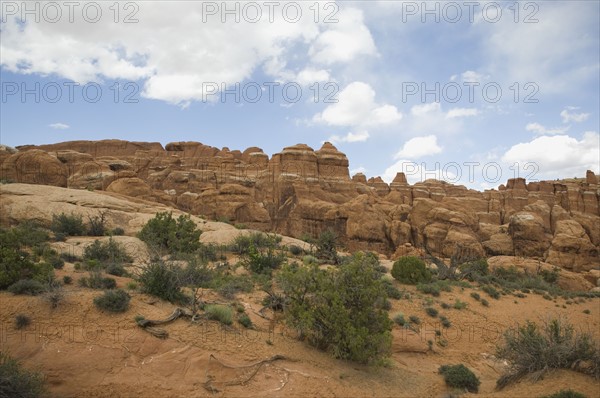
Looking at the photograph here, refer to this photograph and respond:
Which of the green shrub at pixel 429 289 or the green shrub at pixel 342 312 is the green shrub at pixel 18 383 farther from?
the green shrub at pixel 429 289

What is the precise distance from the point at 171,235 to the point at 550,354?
61.1ft

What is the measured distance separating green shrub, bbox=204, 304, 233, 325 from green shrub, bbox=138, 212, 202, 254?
11.0 meters

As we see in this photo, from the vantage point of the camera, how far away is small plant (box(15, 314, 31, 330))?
9207mm

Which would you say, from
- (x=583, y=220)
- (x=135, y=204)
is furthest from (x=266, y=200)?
(x=583, y=220)

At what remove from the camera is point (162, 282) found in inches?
482

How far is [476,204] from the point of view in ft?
199

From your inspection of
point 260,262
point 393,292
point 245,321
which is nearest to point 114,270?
point 245,321

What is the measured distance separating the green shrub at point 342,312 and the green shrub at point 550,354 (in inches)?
126

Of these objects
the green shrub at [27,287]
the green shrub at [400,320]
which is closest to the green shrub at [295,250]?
the green shrub at [400,320]

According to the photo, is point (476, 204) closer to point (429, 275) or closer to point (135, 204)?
point (429, 275)

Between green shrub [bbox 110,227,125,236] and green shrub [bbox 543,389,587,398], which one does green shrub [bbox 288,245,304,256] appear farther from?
green shrub [bbox 543,389,587,398]

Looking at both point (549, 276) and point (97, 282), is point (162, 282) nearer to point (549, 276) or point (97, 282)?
point (97, 282)

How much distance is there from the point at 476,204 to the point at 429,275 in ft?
144

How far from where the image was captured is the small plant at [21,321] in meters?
9.21
